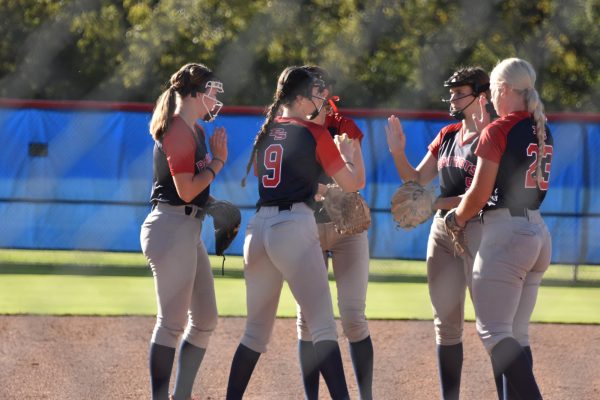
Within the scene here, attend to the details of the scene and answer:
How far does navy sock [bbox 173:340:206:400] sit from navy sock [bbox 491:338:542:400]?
57.8 inches

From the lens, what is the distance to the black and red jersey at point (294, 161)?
166 inches

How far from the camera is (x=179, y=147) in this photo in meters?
4.22

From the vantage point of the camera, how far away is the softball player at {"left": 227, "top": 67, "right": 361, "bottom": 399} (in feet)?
13.8

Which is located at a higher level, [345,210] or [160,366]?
[345,210]

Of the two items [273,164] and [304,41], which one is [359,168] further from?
[304,41]

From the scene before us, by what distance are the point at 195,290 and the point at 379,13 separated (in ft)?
31.4

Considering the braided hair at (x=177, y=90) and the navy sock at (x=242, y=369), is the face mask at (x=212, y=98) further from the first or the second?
the navy sock at (x=242, y=369)

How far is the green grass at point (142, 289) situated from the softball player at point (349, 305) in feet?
11.3

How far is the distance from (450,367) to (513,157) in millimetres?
1160

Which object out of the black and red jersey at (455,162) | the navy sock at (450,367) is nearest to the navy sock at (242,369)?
the navy sock at (450,367)

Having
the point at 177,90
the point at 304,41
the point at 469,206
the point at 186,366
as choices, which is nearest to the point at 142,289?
the point at 186,366

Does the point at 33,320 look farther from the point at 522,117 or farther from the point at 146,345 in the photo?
the point at 522,117

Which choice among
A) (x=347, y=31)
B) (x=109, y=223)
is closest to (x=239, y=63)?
(x=347, y=31)

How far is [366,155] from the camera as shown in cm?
1170
